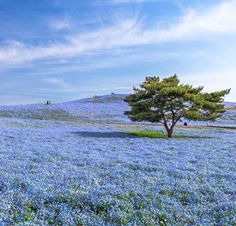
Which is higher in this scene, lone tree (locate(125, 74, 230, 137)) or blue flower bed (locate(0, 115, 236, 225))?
lone tree (locate(125, 74, 230, 137))

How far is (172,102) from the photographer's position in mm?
36312

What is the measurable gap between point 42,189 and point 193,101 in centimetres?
2757

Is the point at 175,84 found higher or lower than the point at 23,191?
higher

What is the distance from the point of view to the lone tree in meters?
36.9

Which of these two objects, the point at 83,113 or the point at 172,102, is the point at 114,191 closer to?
the point at 172,102

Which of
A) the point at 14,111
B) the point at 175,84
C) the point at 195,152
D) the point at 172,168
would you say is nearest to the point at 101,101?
the point at 14,111

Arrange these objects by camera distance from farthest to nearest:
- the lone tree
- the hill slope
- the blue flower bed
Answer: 1. the hill slope
2. the lone tree
3. the blue flower bed

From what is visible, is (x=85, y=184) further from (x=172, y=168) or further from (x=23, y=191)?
(x=172, y=168)

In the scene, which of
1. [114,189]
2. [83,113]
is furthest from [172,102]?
[83,113]

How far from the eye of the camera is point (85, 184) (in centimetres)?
1273

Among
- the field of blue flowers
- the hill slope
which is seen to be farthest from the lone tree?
the hill slope

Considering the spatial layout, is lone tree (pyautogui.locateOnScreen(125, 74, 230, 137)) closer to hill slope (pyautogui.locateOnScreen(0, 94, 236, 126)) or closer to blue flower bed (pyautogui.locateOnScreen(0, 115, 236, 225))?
blue flower bed (pyautogui.locateOnScreen(0, 115, 236, 225))

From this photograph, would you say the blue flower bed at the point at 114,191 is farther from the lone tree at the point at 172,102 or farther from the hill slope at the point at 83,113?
the hill slope at the point at 83,113

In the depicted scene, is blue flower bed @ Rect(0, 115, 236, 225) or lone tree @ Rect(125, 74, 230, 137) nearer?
blue flower bed @ Rect(0, 115, 236, 225)
